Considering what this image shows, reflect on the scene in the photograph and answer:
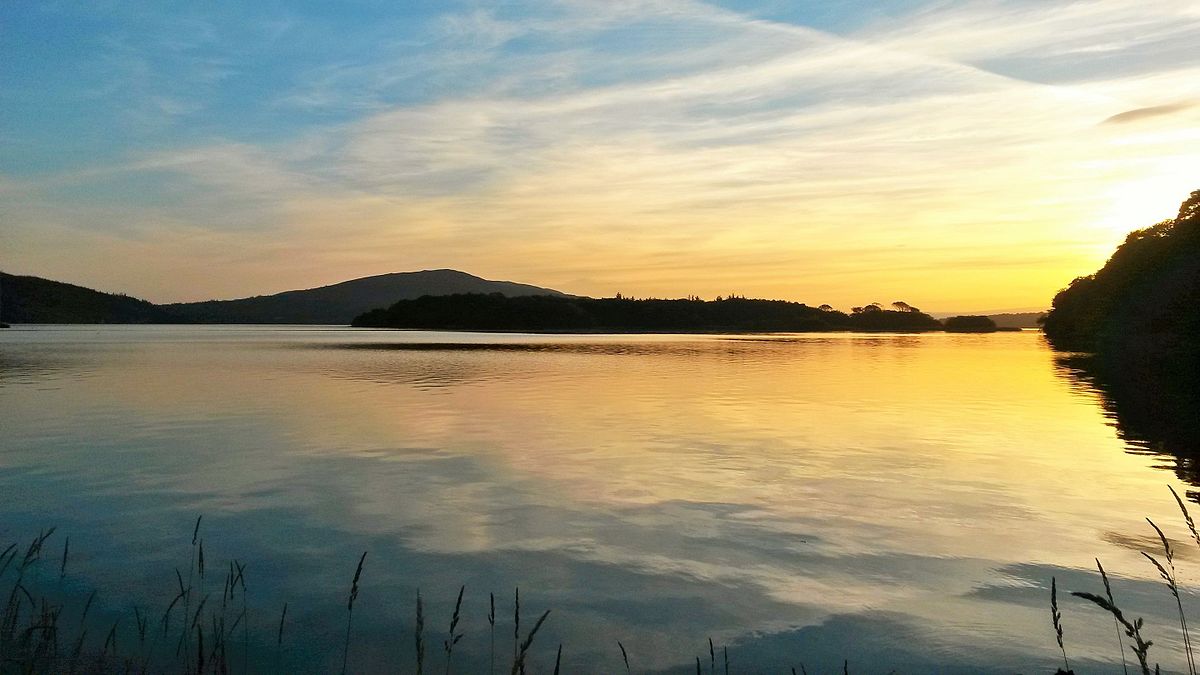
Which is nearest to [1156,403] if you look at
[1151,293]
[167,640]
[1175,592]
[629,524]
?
[629,524]

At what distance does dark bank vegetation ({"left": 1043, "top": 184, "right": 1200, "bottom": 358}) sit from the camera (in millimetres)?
74188

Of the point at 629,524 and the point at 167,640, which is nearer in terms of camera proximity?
the point at 167,640

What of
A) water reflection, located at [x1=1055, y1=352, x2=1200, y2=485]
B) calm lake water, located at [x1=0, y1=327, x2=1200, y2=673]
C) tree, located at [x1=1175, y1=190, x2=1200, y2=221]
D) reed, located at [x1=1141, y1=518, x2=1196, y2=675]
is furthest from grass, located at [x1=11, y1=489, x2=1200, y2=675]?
tree, located at [x1=1175, y1=190, x2=1200, y2=221]

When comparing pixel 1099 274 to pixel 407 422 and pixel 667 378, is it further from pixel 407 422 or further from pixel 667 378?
pixel 407 422

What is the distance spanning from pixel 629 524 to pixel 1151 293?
94.9m

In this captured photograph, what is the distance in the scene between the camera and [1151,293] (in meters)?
87.0

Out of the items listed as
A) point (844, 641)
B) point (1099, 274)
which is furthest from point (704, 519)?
point (1099, 274)

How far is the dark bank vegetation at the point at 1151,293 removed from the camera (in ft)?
243

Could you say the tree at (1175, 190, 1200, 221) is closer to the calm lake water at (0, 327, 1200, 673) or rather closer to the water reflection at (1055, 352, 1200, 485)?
the water reflection at (1055, 352, 1200, 485)

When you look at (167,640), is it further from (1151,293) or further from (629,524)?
(1151,293)

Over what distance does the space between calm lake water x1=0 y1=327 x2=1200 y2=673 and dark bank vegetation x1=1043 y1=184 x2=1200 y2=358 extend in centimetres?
5898

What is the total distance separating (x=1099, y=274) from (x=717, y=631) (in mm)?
137605

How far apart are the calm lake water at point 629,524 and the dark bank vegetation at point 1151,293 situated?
2322 inches

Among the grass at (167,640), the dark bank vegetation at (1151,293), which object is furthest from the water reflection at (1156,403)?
the dark bank vegetation at (1151,293)
